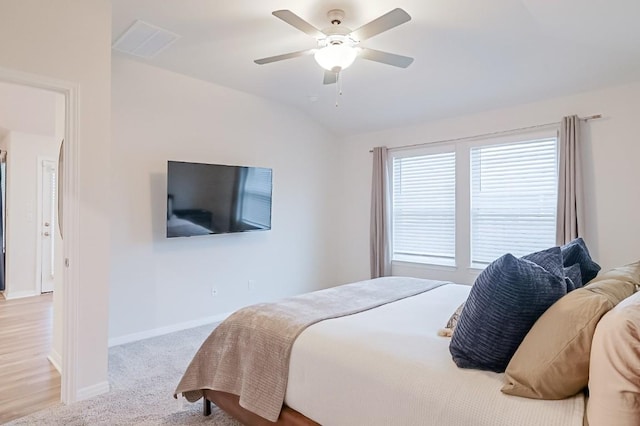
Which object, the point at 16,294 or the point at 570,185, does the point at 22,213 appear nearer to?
the point at 16,294

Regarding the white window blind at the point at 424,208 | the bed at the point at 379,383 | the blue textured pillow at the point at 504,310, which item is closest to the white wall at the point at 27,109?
Result: the bed at the point at 379,383

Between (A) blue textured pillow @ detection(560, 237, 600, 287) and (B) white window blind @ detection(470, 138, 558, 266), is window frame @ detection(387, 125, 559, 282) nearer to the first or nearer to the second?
(B) white window blind @ detection(470, 138, 558, 266)

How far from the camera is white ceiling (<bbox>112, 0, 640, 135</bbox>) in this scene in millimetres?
2791

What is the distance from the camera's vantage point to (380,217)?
5223mm

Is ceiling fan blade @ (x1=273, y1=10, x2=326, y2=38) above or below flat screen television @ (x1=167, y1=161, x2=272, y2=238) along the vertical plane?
above

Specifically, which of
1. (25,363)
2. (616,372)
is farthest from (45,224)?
(616,372)

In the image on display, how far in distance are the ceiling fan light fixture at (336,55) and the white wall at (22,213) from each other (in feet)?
17.6

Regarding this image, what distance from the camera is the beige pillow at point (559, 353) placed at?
1267 mm

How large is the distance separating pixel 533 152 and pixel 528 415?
355cm

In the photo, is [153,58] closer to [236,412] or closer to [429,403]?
[236,412]

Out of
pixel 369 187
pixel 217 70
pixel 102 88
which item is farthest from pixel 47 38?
pixel 369 187

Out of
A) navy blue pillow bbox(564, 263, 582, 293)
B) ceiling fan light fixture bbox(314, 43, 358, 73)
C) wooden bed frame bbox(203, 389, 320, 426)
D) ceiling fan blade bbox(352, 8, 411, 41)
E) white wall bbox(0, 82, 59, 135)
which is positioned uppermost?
white wall bbox(0, 82, 59, 135)

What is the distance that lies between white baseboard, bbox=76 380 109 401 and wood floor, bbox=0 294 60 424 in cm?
16

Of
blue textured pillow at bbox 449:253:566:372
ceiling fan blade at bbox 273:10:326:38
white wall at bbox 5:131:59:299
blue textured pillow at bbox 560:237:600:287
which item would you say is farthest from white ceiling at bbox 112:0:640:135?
white wall at bbox 5:131:59:299
